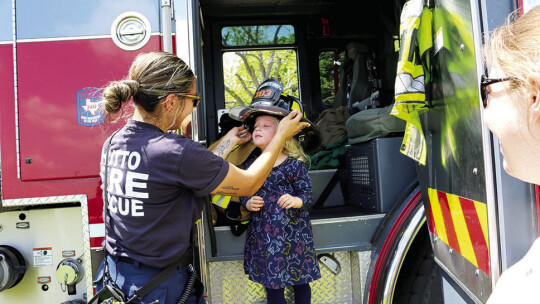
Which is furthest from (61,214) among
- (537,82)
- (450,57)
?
(537,82)

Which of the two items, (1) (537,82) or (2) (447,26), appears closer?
(1) (537,82)

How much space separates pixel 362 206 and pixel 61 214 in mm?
1694

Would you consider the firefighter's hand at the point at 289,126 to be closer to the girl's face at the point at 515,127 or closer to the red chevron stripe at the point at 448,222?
the red chevron stripe at the point at 448,222

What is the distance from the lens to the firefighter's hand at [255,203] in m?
1.99

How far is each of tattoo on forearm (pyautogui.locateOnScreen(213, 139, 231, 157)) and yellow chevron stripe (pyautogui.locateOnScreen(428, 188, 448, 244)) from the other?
3.13ft

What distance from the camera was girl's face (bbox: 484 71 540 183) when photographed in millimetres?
715

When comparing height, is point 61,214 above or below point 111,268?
above

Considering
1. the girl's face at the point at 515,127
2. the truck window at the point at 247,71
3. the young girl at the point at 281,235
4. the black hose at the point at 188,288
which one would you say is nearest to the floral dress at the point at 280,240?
the young girl at the point at 281,235

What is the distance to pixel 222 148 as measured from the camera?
204cm

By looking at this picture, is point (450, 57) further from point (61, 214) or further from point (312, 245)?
point (61, 214)

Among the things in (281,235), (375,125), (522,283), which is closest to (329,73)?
(375,125)

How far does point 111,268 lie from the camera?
1399 millimetres

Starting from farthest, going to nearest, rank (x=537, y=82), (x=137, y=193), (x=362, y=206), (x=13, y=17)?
(x=362, y=206), (x=13, y=17), (x=137, y=193), (x=537, y=82)

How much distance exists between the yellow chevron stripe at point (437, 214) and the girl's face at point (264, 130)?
81cm
